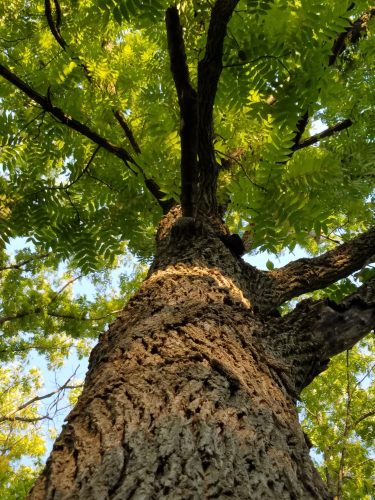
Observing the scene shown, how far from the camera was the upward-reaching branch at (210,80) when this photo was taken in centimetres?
225

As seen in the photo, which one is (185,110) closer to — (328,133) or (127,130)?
(127,130)

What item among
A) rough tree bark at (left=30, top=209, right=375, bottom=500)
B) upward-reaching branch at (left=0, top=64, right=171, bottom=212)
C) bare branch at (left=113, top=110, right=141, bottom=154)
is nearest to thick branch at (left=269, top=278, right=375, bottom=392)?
rough tree bark at (left=30, top=209, right=375, bottom=500)

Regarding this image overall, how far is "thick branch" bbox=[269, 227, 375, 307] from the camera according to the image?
285cm

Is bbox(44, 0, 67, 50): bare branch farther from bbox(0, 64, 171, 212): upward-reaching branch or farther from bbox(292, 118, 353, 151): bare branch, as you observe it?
bbox(292, 118, 353, 151): bare branch

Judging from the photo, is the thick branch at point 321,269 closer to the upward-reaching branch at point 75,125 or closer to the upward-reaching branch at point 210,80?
the upward-reaching branch at point 210,80

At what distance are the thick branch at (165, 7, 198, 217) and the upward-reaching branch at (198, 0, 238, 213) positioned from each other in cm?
12

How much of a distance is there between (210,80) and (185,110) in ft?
0.69

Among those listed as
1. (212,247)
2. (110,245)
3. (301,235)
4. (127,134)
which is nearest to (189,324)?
(212,247)

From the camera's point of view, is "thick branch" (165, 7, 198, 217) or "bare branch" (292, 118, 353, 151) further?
"bare branch" (292, 118, 353, 151)

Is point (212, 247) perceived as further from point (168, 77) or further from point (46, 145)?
point (46, 145)

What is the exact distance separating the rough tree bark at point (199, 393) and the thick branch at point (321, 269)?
0.14 m

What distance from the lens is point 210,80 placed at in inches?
96.0

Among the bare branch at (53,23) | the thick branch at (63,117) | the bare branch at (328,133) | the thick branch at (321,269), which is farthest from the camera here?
the bare branch at (328,133)

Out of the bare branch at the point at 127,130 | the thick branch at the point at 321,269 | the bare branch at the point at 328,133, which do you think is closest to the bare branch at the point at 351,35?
the bare branch at the point at 328,133
